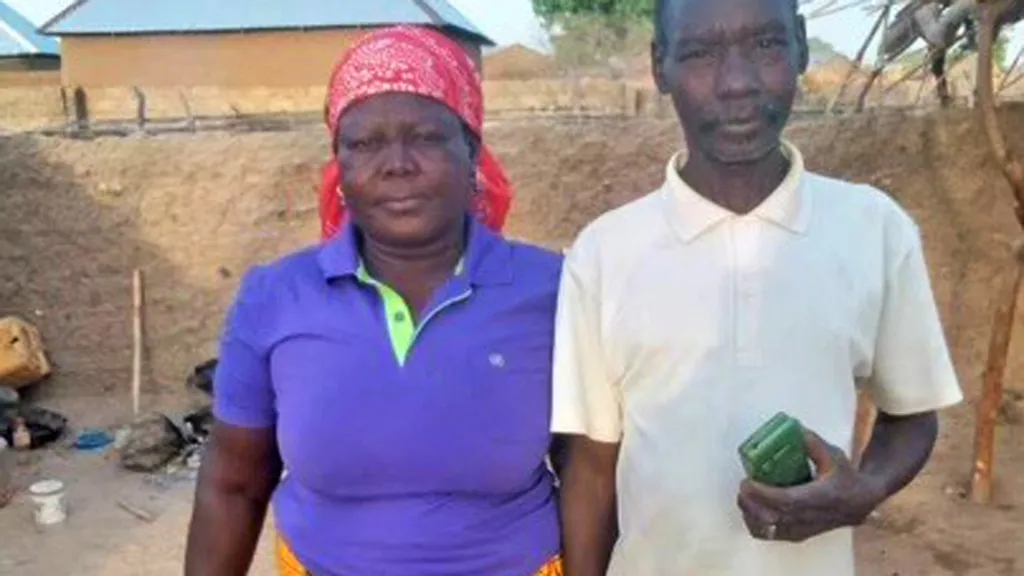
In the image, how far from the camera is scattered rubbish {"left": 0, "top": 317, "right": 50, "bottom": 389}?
17.7ft

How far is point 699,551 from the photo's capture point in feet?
4.75

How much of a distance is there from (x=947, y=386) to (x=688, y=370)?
12.7 inches

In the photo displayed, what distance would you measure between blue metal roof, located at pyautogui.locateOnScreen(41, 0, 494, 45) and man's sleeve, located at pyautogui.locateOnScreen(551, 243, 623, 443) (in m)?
13.4

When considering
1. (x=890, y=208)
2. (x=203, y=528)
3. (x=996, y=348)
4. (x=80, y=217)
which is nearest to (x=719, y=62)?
(x=890, y=208)

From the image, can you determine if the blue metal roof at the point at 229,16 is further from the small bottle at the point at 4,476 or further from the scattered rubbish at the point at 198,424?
the small bottle at the point at 4,476

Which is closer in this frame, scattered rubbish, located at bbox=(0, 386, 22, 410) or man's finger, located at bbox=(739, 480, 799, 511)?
man's finger, located at bbox=(739, 480, 799, 511)

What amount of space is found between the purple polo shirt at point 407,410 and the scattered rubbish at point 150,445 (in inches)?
153

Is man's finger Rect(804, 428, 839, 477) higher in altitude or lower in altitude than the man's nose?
lower

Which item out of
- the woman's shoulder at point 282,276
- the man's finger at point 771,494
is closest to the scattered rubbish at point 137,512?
the woman's shoulder at point 282,276

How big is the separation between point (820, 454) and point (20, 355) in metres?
4.90

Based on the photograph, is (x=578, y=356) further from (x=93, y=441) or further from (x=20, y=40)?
(x=20, y=40)

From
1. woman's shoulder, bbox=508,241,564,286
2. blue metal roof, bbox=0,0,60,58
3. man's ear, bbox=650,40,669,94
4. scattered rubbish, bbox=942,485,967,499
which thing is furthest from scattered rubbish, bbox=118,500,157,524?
blue metal roof, bbox=0,0,60,58

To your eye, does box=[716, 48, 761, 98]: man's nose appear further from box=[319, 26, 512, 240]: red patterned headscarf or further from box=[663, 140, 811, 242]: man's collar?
box=[319, 26, 512, 240]: red patterned headscarf

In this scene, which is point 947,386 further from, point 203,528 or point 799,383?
point 203,528
